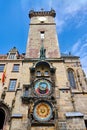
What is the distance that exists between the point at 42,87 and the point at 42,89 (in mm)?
275

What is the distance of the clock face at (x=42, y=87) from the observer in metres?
16.3

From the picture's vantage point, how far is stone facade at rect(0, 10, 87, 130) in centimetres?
1408

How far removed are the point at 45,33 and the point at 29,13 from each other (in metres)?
7.53

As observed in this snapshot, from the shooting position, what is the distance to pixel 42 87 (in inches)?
656

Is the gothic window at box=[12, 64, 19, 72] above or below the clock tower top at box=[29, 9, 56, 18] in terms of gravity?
below

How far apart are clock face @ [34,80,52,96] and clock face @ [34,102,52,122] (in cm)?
141

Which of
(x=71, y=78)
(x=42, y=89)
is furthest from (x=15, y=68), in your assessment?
(x=71, y=78)

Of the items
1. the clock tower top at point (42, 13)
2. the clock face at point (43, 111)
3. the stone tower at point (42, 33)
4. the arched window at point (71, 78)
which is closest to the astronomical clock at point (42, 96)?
the clock face at point (43, 111)

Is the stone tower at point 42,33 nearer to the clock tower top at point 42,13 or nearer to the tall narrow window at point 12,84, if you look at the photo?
the clock tower top at point 42,13

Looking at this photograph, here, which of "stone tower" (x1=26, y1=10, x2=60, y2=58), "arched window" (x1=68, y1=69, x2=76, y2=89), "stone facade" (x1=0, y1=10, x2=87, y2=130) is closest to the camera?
"stone facade" (x1=0, y1=10, x2=87, y2=130)

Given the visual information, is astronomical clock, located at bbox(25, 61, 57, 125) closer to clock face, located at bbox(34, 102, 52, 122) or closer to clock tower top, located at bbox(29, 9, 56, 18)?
clock face, located at bbox(34, 102, 52, 122)

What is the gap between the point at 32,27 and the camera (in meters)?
26.9

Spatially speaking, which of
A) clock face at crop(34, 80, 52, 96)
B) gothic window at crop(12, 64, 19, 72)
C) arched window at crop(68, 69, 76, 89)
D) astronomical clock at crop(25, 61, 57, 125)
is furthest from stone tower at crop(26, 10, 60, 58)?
clock face at crop(34, 80, 52, 96)

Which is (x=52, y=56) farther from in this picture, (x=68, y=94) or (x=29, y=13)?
(x=29, y=13)
